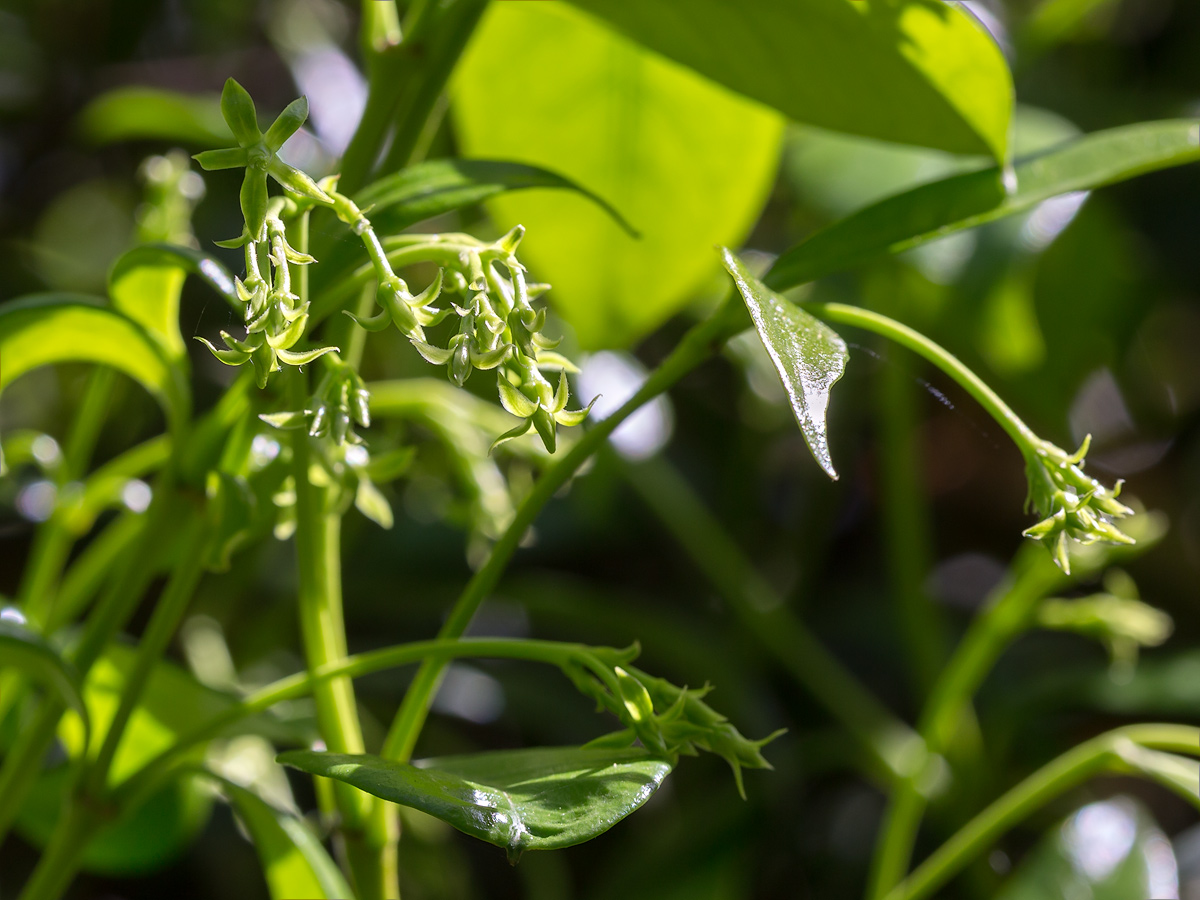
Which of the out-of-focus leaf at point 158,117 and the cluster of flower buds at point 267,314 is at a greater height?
the out-of-focus leaf at point 158,117

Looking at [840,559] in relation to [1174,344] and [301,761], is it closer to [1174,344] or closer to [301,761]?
[1174,344]

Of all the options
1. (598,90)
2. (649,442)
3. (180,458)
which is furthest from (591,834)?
(649,442)

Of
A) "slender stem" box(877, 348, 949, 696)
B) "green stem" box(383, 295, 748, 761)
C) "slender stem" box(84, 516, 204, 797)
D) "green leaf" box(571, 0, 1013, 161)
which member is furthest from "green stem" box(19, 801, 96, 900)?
"slender stem" box(877, 348, 949, 696)

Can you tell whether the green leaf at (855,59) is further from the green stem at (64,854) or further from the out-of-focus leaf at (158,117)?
the out-of-focus leaf at (158,117)

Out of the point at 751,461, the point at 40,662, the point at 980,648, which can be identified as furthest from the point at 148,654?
the point at 751,461

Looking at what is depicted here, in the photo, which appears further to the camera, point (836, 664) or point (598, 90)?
point (836, 664)

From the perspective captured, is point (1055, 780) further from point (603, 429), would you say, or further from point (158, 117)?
point (158, 117)

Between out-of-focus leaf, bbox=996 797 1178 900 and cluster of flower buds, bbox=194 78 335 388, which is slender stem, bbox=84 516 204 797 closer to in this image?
cluster of flower buds, bbox=194 78 335 388

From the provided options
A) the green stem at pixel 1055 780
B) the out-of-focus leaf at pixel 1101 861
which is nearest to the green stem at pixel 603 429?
the green stem at pixel 1055 780
